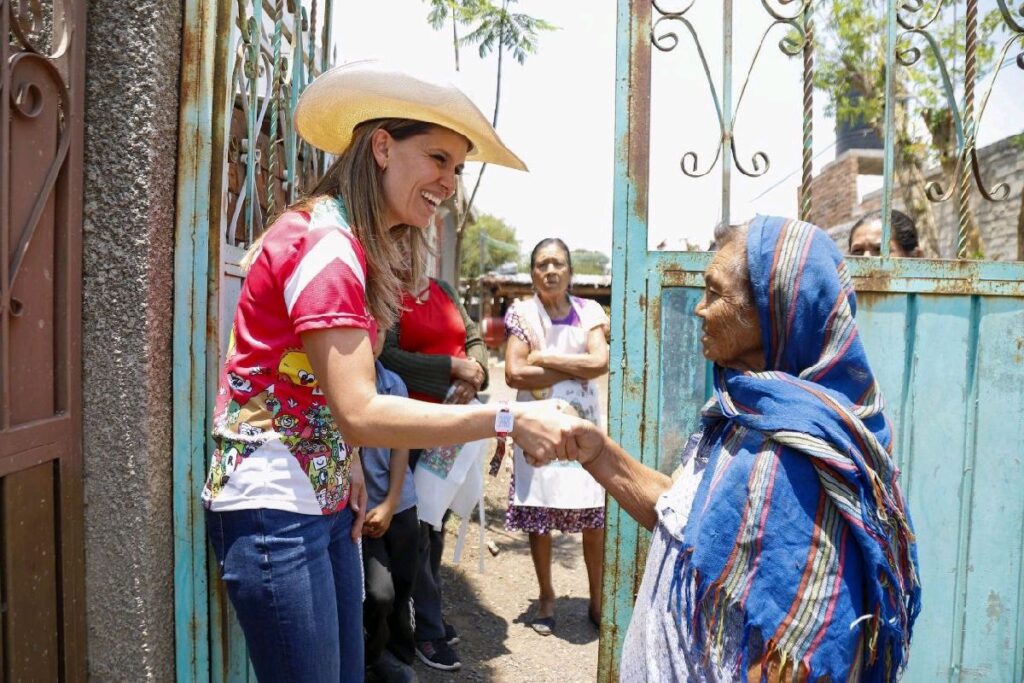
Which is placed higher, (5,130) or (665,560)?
(5,130)

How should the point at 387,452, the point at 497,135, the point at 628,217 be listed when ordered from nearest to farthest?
the point at 497,135 < the point at 628,217 < the point at 387,452

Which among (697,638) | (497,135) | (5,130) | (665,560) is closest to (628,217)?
(497,135)

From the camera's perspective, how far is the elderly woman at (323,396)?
1459mm

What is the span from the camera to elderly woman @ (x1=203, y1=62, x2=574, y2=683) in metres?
1.46

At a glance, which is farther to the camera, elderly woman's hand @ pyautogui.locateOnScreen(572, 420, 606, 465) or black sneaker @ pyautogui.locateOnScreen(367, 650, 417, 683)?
black sneaker @ pyautogui.locateOnScreen(367, 650, 417, 683)

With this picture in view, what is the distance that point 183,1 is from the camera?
204 cm

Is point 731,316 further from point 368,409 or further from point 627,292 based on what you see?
point 368,409

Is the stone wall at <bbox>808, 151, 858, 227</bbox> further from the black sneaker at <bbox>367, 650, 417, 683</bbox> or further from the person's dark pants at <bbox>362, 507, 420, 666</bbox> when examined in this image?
the black sneaker at <bbox>367, 650, 417, 683</bbox>

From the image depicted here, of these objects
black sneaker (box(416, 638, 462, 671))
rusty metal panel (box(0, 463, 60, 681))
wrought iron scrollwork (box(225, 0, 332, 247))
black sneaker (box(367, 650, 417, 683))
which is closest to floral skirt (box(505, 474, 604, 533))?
black sneaker (box(416, 638, 462, 671))

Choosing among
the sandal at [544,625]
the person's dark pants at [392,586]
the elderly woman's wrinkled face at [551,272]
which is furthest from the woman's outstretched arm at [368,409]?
the sandal at [544,625]

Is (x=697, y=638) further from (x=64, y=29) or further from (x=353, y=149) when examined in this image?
(x=64, y=29)

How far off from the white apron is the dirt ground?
2.26ft

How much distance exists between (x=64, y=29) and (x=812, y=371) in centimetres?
187

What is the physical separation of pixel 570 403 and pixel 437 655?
4.49 feet
